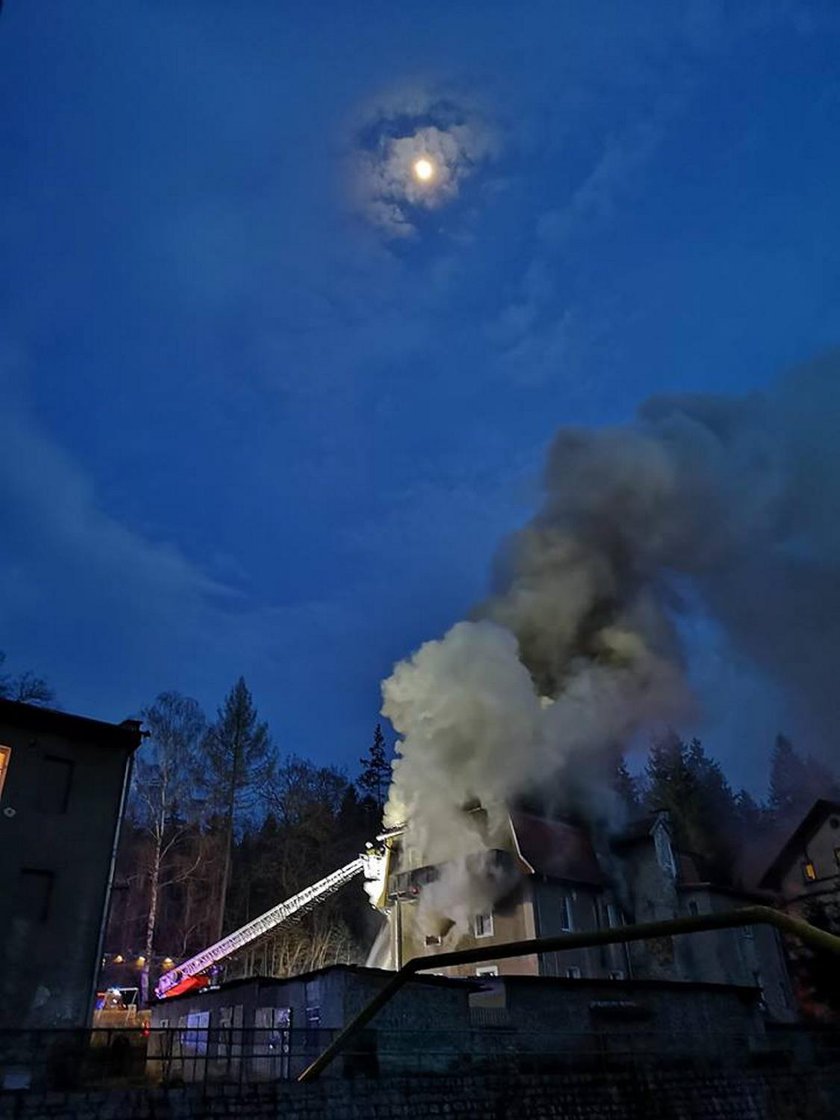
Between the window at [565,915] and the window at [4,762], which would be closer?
the window at [4,762]

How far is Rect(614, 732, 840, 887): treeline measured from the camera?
71.1m

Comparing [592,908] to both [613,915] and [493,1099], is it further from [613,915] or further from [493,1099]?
[493,1099]

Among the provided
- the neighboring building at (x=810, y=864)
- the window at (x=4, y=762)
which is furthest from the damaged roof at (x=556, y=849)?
the window at (x=4, y=762)

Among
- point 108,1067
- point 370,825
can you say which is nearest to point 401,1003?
point 108,1067

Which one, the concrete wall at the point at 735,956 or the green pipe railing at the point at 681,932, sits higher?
the concrete wall at the point at 735,956

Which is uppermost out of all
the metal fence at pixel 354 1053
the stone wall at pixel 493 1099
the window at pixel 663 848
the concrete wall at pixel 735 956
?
the window at pixel 663 848

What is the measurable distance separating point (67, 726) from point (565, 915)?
2721 centimetres

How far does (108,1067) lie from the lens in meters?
19.4

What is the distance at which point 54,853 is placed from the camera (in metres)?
24.7

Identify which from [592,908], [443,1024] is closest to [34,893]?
[443,1024]

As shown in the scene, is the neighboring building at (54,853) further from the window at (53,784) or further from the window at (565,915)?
the window at (565,915)

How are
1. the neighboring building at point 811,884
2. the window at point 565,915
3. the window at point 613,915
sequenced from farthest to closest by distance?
the window at point 613,915, the neighboring building at point 811,884, the window at point 565,915

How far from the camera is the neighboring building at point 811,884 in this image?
4359cm

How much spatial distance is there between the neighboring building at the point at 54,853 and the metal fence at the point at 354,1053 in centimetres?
222
